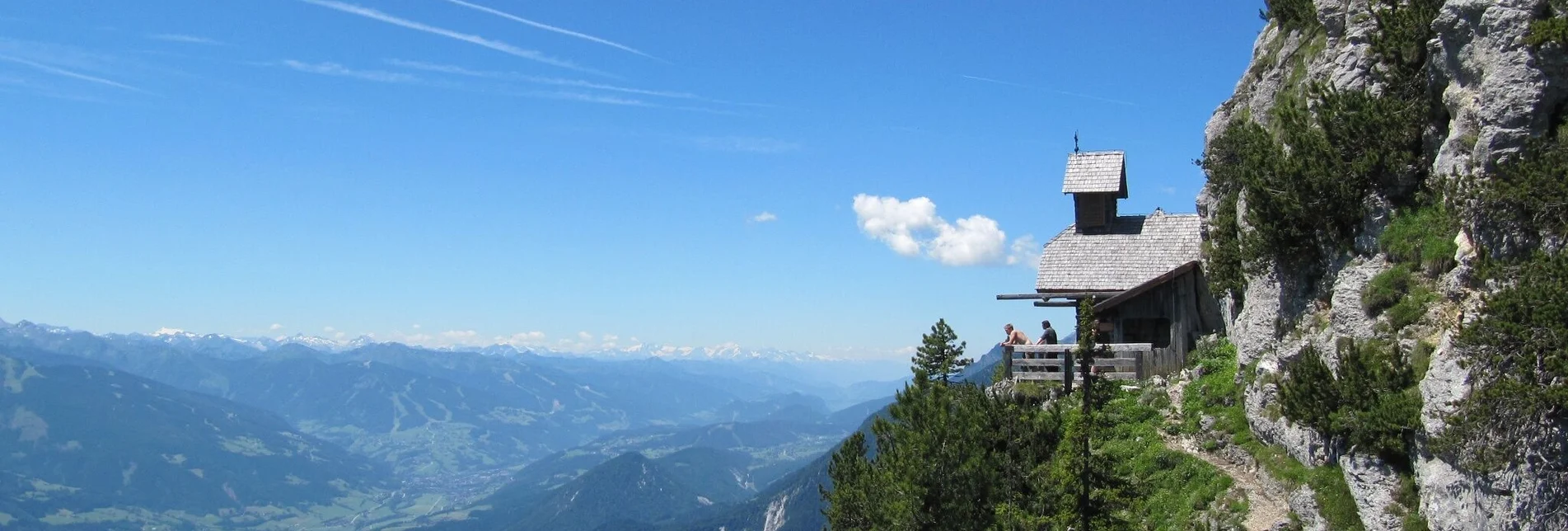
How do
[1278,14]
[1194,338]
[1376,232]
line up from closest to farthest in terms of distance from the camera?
[1376,232], [1278,14], [1194,338]

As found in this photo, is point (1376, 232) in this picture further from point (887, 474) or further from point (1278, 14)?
point (887, 474)

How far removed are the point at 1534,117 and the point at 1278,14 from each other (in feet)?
48.0

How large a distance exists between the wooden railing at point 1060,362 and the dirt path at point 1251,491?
4983 millimetres

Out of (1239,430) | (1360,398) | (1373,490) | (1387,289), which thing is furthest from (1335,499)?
(1239,430)

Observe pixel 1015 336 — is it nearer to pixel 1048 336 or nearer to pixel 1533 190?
pixel 1048 336

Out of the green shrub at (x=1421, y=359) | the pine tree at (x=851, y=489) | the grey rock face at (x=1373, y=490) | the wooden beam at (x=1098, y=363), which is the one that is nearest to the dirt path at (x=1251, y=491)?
the grey rock face at (x=1373, y=490)

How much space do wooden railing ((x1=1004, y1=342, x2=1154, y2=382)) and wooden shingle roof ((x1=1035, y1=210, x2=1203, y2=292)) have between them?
5109 mm

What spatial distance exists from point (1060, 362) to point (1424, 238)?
45.0 feet

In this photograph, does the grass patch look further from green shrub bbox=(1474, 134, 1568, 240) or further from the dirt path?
green shrub bbox=(1474, 134, 1568, 240)

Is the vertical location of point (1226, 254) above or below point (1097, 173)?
below

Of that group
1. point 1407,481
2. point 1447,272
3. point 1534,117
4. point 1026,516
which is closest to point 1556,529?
point 1407,481

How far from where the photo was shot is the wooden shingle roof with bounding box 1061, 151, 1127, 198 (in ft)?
129

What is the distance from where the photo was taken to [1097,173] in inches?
1567

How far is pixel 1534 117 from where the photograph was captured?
17125 millimetres
